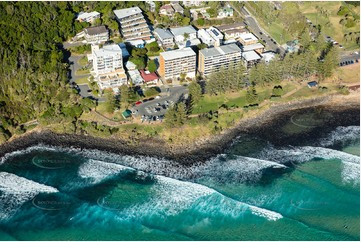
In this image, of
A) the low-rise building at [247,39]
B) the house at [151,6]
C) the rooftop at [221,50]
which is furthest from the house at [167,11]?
the rooftop at [221,50]

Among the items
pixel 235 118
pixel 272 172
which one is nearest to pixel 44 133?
pixel 235 118

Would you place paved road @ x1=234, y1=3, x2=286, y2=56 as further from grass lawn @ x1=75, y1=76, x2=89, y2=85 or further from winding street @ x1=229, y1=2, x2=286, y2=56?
grass lawn @ x1=75, y1=76, x2=89, y2=85

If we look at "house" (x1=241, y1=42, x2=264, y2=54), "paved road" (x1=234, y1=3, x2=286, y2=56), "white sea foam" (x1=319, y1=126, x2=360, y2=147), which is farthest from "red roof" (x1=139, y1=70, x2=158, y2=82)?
"white sea foam" (x1=319, y1=126, x2=360, y2=147)

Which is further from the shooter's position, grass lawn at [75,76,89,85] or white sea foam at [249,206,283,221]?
grass lawn at [75,76,89,85]

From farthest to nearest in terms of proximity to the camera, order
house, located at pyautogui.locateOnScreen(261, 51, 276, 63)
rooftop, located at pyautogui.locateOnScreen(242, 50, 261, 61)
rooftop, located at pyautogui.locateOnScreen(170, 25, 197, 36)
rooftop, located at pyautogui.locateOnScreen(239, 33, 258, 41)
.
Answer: rooftop, located at pyautogui.locateOnScreen(170, 25, 197, 36) → rooftop, located at pyautogui.locateOnScreen(239, 33, 258, 41) → house, located at pyautogui.locateOnScreen(261, 51, 276, 63) → rooftop, located at pyautogui.locateOnScreen(242, 50, 261, 61)

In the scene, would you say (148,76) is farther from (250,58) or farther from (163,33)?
(250,58)

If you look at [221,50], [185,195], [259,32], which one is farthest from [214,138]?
[259,32]

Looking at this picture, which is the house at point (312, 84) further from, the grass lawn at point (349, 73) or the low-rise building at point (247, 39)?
the low-rise building at point (247, 39)
